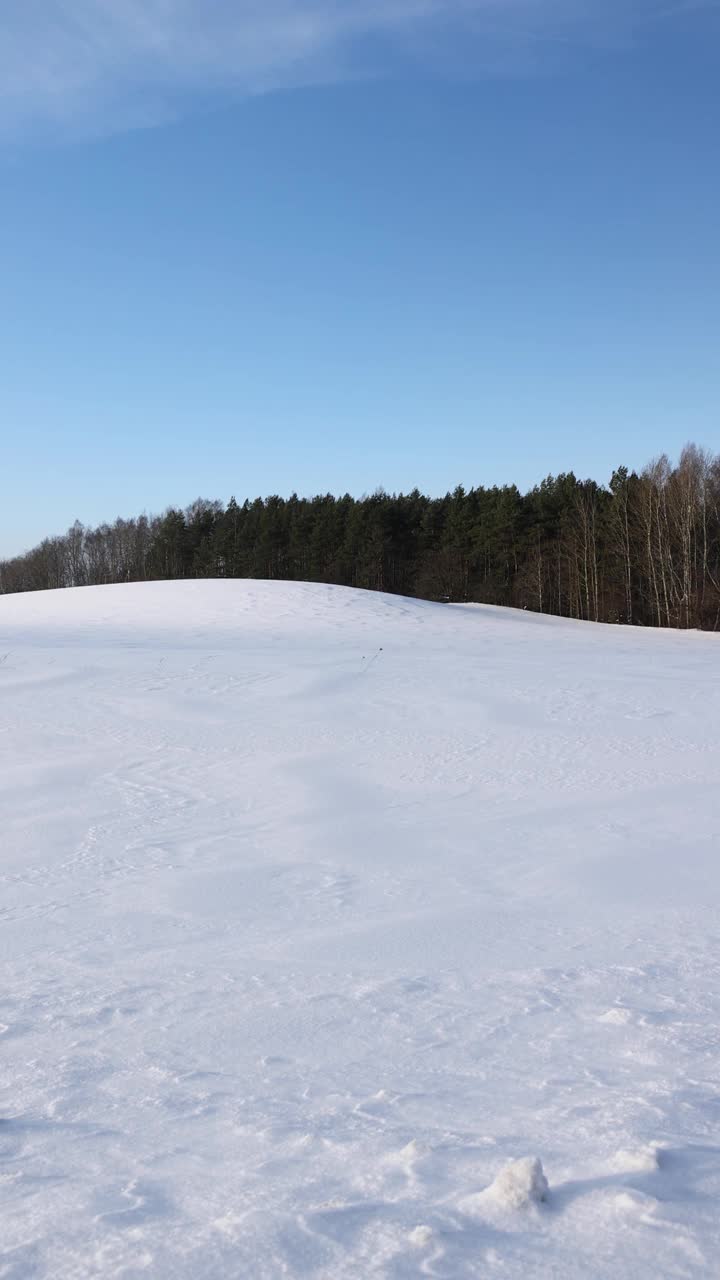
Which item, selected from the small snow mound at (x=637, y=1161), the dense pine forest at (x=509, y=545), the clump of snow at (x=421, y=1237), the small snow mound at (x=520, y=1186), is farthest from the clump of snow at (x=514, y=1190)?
the dense pine forest at (x=509, y=545)

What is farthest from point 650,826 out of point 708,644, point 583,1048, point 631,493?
point 631,493

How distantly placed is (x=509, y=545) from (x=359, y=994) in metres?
43.3

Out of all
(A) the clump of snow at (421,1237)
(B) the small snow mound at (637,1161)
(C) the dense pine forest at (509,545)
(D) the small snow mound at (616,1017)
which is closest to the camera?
(A) the clump of snow at (421,1237)

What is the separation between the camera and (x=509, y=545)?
45.7 metres

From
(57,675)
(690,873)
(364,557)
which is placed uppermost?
(364,557)

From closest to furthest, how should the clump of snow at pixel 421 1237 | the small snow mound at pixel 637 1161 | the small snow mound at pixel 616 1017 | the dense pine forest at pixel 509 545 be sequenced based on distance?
the clump of snow at pixel 421 1237, the small snow mound at pixel 637 1161, the small snow mound at pixel 616 1017, the dense pine forest at pixel 509 545

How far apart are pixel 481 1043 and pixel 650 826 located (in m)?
3.45

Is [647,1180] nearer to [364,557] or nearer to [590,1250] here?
[590,1250]

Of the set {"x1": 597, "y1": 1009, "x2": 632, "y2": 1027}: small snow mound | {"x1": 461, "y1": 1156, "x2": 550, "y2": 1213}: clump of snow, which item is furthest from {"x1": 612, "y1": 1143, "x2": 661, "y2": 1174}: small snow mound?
{"x1": 597, "y1": 1009, "x2": 632, "y2": 1027}: small snow mound

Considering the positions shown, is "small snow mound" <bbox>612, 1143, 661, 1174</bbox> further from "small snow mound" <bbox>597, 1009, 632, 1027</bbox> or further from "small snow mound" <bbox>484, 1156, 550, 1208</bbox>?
"small snow mound" <bbox>597, 1009, 632, 1027</bbox>

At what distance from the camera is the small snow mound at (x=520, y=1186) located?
2100 millimetres

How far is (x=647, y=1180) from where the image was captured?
2.19 metres

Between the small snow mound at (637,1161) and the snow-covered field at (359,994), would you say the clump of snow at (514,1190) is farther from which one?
the small snow mound at (637,1161)

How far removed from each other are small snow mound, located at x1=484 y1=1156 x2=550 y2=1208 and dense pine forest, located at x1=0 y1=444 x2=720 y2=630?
31.7 meters
